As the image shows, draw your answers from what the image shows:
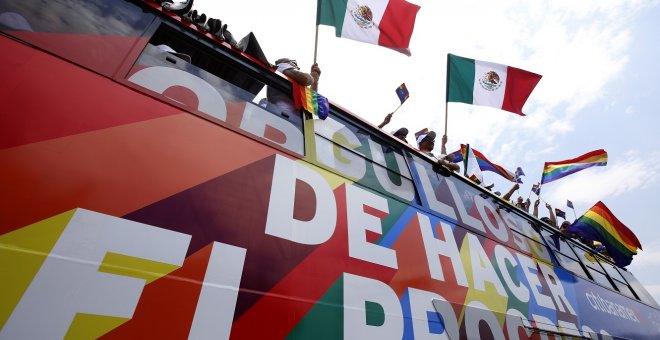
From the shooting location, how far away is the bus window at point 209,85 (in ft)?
5.36

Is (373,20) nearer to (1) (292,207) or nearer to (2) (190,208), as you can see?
(1) (292,207)

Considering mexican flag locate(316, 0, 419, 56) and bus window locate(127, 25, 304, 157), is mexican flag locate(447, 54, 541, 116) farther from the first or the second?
bus window locate(127, 25, 304, 157)

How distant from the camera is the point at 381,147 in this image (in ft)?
9.23

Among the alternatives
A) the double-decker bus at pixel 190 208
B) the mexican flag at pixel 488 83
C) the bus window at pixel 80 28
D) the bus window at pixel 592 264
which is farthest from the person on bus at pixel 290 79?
the bus window at pixel 592 264

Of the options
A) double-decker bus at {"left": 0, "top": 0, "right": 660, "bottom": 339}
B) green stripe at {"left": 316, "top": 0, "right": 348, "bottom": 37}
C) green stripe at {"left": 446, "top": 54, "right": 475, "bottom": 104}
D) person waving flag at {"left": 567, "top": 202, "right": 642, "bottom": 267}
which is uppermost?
green stripe at {"left": 446, "top": 54, "right": 475, "bottom": 104}

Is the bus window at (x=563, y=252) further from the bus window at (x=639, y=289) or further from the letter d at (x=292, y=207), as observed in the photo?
the letter d at (x=292, y=207)

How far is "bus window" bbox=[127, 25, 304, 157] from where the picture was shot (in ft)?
5.36

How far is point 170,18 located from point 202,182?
1108 millimetres

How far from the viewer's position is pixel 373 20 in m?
4.00

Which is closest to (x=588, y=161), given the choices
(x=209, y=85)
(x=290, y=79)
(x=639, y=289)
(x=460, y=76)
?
(x=639, y=289)

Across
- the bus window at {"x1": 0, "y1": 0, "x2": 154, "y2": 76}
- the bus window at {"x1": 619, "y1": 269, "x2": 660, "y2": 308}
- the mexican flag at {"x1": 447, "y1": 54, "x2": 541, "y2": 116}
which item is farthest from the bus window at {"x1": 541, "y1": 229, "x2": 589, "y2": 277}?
the bus window at {"x1": 0, "y1": 0, "x2": 154, "y2": 76}

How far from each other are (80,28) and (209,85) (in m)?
0.62

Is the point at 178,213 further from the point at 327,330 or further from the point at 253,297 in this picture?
the point at 327,330

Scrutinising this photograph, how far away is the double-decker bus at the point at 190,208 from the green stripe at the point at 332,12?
5.43 feet
